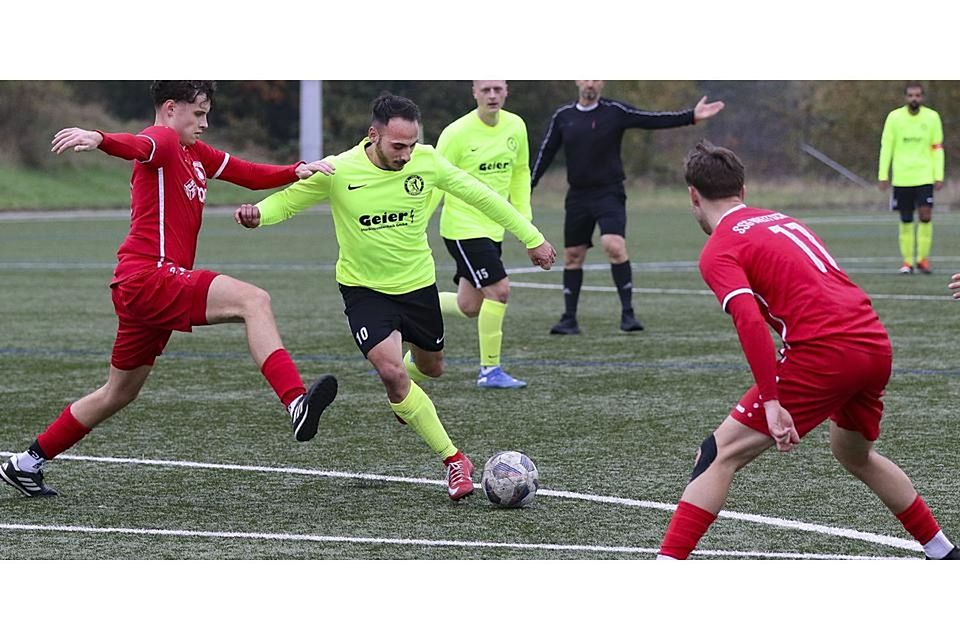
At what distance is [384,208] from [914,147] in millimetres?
13219

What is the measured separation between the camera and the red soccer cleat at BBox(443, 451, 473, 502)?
6711 mm

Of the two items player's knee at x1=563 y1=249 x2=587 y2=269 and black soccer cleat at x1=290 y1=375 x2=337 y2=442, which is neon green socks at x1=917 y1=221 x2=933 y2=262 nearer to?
player's knee at x1=563 y1=249 x2=587 y2=269

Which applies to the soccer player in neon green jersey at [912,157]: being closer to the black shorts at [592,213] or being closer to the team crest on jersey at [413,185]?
the black shorts at [592,213]

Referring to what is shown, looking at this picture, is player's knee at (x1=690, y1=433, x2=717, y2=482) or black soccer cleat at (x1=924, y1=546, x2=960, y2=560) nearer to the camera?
player's knee at (x1=690, y1=433, x2=717, y2=482)

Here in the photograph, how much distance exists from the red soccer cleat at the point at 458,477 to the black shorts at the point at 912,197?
43.4 feet

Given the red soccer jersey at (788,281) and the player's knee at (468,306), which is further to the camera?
the player's knee at (468,306)

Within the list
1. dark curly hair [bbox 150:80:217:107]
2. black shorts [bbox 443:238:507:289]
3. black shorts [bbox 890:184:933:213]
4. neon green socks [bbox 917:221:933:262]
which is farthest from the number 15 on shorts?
black shorts [bbox 890:184:933:213]

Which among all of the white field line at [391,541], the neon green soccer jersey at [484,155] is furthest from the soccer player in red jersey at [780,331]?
the neon green soccer jersey at [484,155]

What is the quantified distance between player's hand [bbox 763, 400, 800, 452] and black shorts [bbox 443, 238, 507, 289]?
17.6 feet

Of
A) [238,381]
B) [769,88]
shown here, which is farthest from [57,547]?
[769,88]

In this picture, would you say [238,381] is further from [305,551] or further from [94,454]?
[305,551]

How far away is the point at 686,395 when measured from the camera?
9.70m

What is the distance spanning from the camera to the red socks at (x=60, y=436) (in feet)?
22.7

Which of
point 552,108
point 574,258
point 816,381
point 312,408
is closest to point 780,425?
point 816,381
